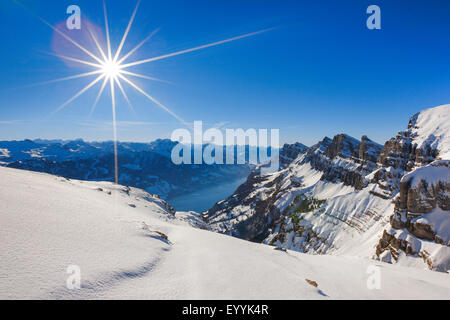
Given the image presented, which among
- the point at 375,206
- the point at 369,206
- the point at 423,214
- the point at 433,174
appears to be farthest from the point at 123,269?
the point at 369,206

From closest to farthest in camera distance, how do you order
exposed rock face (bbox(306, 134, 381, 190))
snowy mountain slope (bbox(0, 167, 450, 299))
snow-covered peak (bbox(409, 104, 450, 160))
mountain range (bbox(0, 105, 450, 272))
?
snowy mountain slope (bbox(0, 167, 450, 299)) → mountain range (bbox(0, 105, 450, 272)) → snow-covered peak (bbox(409, 104, 450, 160)) → exposed rock face (bbox(306, 134, 381, 190))

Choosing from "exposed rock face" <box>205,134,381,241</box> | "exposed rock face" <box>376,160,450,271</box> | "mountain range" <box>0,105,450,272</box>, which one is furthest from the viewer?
"exposed rock face" <box>205,134,381,241</box>

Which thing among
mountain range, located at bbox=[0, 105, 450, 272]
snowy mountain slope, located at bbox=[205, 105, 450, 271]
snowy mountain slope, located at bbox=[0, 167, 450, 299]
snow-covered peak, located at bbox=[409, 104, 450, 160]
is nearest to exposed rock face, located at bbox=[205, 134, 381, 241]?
snowy mountain slope, located at bbox=[205, 105, 450, 271]

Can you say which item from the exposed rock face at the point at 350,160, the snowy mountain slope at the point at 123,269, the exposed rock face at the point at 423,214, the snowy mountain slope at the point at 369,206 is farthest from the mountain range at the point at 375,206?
the snowy mountain slope at the point at 123,269

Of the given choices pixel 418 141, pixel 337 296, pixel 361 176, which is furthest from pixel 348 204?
pixel 337 296

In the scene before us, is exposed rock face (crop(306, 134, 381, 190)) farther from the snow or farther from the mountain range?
the snow

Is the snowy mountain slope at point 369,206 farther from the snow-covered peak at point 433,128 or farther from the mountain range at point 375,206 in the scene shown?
the mountain range at point 375,206

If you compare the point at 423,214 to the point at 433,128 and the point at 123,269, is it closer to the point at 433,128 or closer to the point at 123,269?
the point at 433,128
